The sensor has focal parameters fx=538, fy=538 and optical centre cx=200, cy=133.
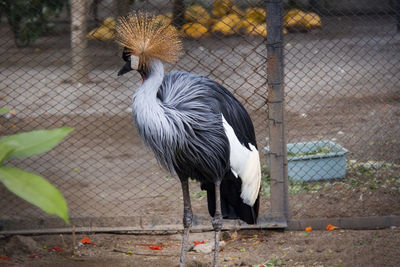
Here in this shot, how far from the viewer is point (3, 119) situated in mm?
5410

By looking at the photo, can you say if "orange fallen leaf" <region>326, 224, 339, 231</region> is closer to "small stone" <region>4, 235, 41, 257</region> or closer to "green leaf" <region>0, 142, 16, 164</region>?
"small stone" <region>4, 235, 41, 257</region>

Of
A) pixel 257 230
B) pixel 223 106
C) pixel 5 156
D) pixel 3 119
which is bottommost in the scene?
pixel 257 230

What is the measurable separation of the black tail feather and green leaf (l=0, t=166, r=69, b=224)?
2.21 meters

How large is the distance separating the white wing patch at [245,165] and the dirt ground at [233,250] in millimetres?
385

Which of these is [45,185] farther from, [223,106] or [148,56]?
[223,106]

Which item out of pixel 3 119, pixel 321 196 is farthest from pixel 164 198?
pixel 3 119

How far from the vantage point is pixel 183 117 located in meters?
2.56

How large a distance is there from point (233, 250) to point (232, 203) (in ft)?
1.09

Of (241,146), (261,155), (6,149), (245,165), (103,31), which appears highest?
(103,31)

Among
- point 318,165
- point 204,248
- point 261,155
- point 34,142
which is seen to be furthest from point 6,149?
point 261,155

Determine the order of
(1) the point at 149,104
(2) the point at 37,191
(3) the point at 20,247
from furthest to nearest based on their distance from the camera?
(3) the point at 20,247 < (1) the point at 149,104 < (2) the point at 37,191

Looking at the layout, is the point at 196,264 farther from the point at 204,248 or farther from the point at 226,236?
the point at 226,236

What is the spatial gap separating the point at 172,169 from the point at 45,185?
190cm

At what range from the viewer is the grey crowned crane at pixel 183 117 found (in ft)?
8.30
